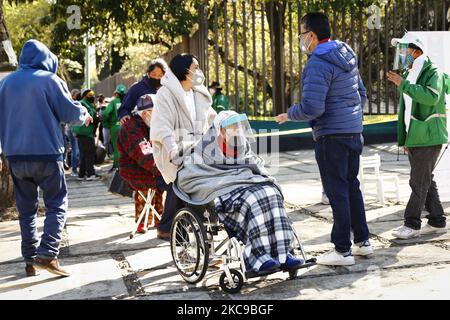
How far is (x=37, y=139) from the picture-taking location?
5.73 metres

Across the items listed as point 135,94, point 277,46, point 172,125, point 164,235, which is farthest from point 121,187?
point 277,46

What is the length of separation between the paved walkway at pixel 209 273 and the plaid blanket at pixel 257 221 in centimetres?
27

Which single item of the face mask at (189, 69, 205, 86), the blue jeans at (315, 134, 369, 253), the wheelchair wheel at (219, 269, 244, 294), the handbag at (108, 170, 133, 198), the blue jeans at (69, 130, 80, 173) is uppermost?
the face mask at (189, 69, 205, 86)

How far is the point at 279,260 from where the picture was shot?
5.16 metres

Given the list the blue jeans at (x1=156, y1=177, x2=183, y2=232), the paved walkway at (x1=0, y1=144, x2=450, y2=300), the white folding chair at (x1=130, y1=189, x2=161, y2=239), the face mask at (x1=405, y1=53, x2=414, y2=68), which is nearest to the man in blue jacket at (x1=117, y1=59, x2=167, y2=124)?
the white folding chair at (x1=130, y1=189, x2=161, y2=239)

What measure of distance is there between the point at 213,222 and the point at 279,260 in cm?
70

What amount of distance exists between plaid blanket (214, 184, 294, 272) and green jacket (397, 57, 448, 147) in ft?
6.37

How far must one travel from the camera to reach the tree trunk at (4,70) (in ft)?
29.9

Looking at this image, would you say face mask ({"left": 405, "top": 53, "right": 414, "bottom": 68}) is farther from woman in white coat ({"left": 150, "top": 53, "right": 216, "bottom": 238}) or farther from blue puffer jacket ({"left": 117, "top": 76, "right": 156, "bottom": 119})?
blue puffer jacket ({"left": 117, "top": 76, "right": 156, "bottom": 119})

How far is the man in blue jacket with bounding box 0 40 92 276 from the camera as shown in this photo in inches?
226

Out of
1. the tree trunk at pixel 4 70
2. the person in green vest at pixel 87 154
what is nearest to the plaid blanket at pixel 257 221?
the tree trunk at pixel 4 70

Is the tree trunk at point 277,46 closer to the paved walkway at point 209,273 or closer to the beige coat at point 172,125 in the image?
the paved walkway at point 209,273

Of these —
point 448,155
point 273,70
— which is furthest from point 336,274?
point 273,70

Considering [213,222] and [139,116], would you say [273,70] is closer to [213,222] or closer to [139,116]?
[139,116]
